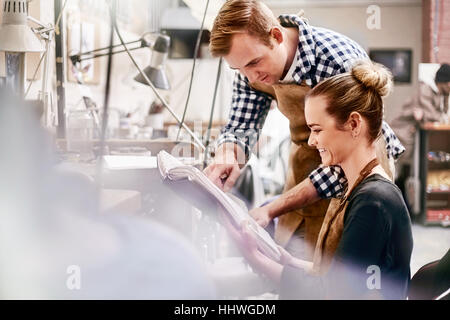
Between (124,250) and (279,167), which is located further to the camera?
(279,167)

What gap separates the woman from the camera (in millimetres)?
788

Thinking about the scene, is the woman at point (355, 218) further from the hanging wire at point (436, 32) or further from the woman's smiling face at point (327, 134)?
the hanging wire at point (436, 32)

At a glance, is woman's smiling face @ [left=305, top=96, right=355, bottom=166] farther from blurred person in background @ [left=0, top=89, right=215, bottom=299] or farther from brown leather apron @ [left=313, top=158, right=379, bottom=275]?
blurred person in background @ [left=0, top=89, right=215, bottom=299]

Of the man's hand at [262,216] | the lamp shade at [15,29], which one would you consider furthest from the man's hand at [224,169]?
the lamp shade at [15,29]

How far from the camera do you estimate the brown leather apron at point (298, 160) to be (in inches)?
43.4

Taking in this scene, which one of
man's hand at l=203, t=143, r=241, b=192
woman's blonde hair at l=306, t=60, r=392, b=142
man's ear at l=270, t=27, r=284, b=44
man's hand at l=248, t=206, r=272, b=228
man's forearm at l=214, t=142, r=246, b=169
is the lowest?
man's hand at l=248, t=206, r=272, b=228

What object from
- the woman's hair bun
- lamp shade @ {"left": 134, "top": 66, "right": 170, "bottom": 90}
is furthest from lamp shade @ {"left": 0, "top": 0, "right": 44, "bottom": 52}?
lamp shade @ {"left": 134, "top": 66, "right": 170, "bottom": 90}

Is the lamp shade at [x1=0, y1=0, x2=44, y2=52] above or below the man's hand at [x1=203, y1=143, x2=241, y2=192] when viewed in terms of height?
above

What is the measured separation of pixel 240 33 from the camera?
0.99 m

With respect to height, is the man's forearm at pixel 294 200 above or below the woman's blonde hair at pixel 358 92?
below

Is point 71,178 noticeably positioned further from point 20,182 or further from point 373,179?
point 373,179

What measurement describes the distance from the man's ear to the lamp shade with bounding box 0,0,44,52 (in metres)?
0.49

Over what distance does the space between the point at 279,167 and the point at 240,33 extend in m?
2.53

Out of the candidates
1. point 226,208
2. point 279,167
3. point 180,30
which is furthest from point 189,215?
point 180,30
